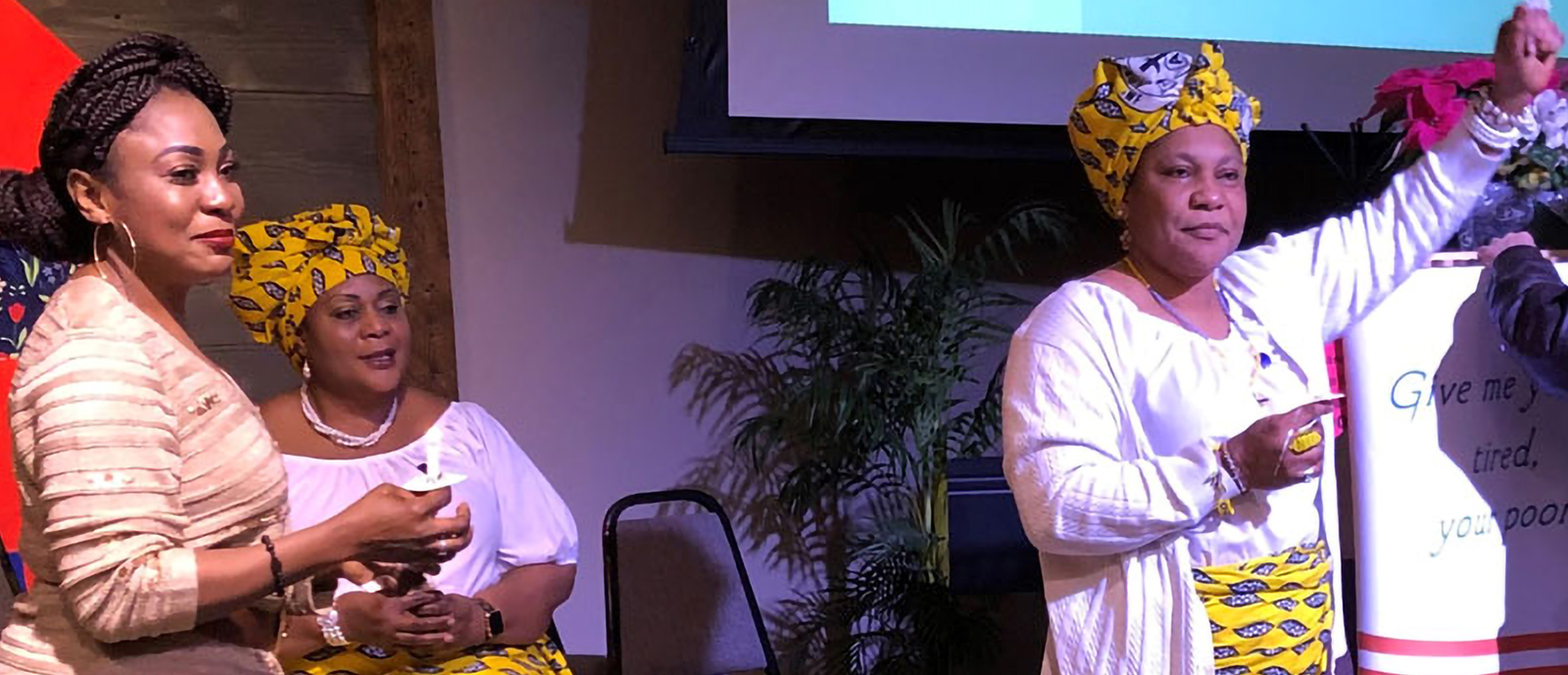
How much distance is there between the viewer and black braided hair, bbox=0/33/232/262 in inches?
48.2

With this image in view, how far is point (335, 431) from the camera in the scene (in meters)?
1.93

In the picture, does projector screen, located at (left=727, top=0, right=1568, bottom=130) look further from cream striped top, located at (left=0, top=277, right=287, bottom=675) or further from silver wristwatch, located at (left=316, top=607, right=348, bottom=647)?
cream striped top, located at (left=0, top=277, right=287, bottom=675)

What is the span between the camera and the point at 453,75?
2.72m

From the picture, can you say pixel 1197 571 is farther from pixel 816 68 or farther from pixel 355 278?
pixel 816 68

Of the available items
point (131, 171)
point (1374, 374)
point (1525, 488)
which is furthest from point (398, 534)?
point (1525, 488)

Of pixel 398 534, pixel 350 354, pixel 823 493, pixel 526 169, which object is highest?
pixel 526 169

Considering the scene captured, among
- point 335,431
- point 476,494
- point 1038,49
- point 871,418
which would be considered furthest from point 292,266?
point 1038,49

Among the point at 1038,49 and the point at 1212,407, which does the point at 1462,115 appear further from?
the point at 1038,49

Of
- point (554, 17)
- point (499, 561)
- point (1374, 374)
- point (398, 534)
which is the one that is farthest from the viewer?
point (554, 17)

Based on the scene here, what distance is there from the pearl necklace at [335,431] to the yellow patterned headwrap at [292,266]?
0.06 meters

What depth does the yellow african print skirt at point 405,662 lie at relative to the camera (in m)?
1.81

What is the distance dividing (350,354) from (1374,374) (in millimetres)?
1445

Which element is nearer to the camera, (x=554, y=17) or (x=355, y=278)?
(x=355, y=278)

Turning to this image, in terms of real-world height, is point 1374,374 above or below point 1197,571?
above
